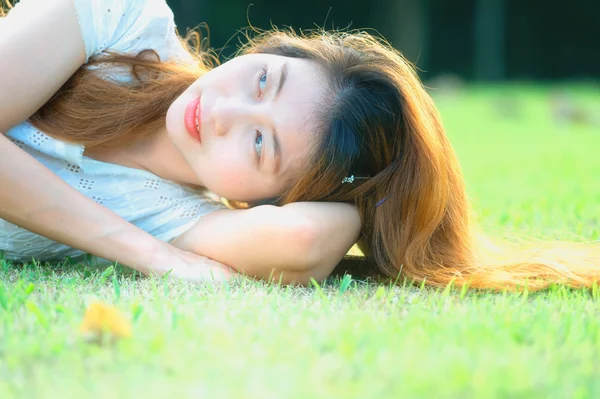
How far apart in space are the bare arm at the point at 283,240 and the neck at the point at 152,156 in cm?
27

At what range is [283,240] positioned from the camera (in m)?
2.12

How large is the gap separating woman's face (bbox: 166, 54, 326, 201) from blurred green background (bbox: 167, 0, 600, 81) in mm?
10629

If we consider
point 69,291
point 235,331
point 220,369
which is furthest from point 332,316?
point 69,291

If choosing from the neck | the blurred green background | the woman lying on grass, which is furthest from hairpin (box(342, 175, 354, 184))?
the blurred green background

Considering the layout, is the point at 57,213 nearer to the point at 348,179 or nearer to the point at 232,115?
the point at 232,115

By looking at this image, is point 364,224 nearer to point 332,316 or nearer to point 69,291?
point 332,316

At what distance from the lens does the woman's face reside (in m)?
2.21

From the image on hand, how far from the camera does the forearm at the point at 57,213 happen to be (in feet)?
6.98

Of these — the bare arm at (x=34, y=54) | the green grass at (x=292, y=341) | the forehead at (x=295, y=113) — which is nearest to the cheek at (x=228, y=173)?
the forehead at (x=295, y=113)

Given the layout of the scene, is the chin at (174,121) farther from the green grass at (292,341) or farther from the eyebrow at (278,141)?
the green grass at (292,341)

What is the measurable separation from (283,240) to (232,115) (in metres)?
Answer: 0.38

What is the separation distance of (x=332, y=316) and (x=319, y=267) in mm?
456

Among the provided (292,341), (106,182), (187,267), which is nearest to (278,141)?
(187,267)

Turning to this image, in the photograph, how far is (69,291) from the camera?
6.20ft
